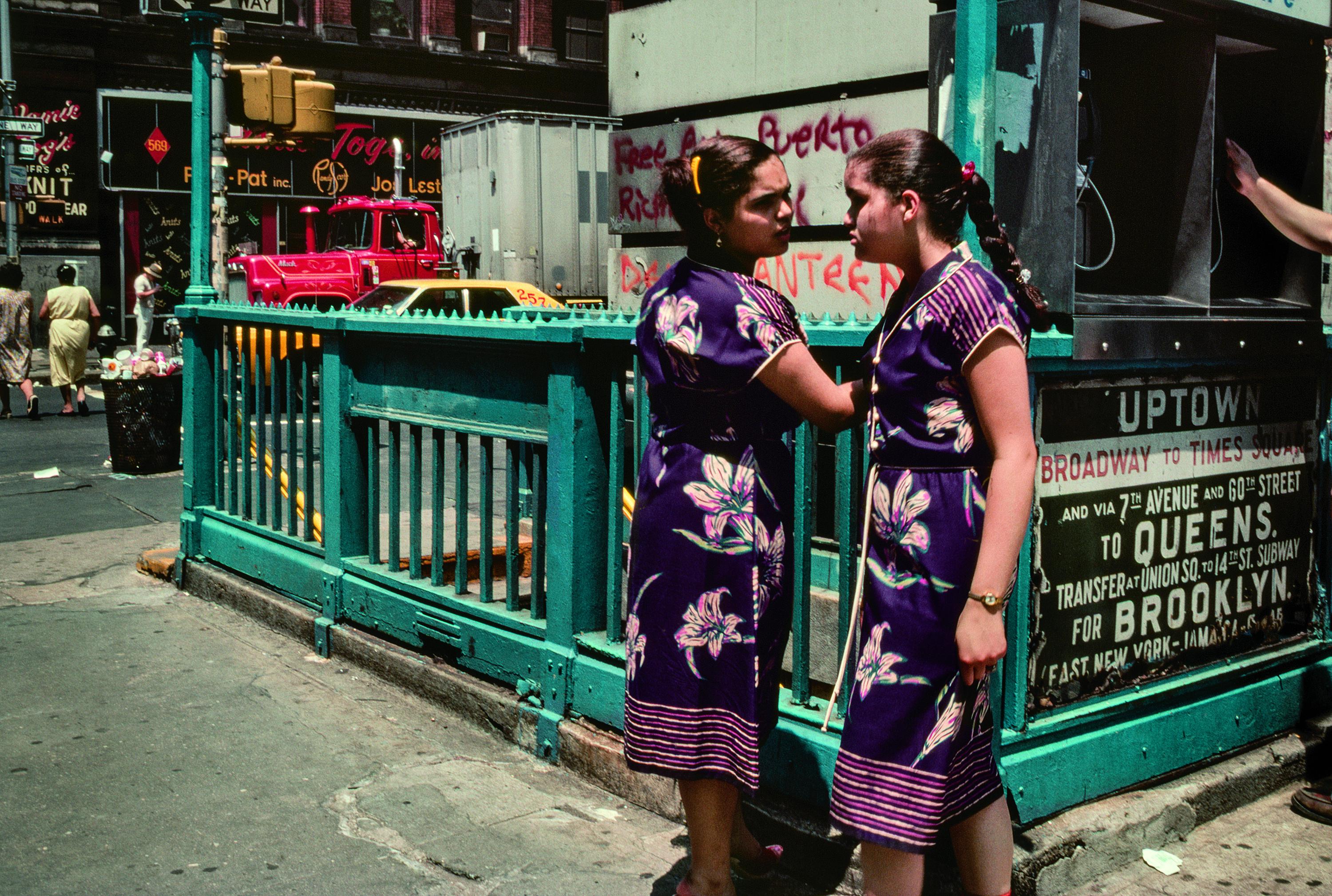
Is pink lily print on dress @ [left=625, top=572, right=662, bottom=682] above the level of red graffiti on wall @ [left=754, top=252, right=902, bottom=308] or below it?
below

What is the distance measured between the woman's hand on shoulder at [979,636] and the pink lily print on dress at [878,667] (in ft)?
0.36

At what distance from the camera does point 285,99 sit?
27.7ft

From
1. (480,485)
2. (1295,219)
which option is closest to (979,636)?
(1295,219)

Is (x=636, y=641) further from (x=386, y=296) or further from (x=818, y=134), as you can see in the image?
(x=386, y=296)

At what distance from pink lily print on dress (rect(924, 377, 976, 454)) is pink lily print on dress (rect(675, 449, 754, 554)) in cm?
54

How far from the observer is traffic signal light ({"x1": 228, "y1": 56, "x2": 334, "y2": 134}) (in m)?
8.27

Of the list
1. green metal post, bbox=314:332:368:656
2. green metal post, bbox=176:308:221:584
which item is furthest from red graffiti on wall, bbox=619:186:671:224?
green metal post, bbox=314:332:368:656

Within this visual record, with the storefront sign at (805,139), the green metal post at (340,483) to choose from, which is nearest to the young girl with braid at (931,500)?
the storefront sign at (805,139)

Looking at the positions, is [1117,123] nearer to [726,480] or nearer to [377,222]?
[726,480]

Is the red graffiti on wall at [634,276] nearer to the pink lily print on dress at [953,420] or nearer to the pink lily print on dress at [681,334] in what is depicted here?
the pink lily print on dress at [681,334]

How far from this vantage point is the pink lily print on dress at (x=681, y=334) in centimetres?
292

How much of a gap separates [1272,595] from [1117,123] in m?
1.63

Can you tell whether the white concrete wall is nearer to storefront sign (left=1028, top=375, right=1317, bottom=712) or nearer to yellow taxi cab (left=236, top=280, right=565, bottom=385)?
storefront sign (left=1028, top=375, right=1317, bottom=712)

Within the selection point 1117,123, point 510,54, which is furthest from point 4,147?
point 1117,123
